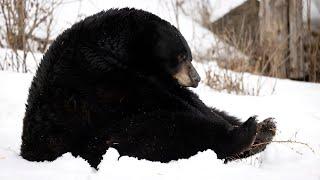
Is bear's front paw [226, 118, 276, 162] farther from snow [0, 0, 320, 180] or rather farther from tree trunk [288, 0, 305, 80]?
tree trunk [288, 0, 305, 80]

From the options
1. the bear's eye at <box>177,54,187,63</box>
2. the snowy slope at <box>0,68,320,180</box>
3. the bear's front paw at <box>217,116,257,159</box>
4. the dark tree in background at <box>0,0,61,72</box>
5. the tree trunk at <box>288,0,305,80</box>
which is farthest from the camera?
the tree trunk at <box>288,0,305,80</box>

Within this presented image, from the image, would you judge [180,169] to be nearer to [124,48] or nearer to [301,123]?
[124,48]

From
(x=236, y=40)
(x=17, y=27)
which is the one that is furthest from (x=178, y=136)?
(x=236, y=40)

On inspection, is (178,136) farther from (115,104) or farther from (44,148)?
(44,148)

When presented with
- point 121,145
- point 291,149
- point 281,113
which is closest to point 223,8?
point 281,113

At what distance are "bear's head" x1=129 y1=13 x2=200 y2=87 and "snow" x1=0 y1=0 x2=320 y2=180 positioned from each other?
2.08 feet

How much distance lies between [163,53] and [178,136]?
54 cm

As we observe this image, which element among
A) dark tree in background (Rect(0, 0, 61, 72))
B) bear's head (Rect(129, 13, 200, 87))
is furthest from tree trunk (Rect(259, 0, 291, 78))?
bear's head (Rect(129, 13, 200, 87))

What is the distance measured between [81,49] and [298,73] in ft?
18.5

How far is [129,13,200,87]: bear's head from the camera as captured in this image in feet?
11.8

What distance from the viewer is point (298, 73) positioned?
855 cm

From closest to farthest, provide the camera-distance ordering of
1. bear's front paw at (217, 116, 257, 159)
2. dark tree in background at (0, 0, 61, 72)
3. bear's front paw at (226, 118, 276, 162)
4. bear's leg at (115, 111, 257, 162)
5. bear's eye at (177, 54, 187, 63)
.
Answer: bear's leg at (115, 111, 257, 162) < bear's front paw at (217, 116, 257, 159) < bear's eye at (177, 54, 187, 63) < bear's front paw at (226, 118, 276, 162) < dark tree in background at (0, 0, 61, 72)

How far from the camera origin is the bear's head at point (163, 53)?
142 inches

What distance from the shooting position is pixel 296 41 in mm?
8430
